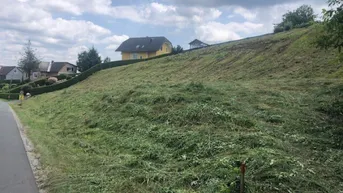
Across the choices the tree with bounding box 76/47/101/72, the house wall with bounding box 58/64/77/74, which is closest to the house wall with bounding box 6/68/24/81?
the house wall with bounding box 58/64/77/74

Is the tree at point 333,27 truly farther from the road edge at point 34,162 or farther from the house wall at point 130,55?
the house wall at point 130,55

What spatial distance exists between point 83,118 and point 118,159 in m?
7.01

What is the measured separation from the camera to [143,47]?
189 ft

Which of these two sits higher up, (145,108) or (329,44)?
(329,44)

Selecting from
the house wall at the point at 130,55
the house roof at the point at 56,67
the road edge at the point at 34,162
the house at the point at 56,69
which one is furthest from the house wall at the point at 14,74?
the road edge at the point at 34,162

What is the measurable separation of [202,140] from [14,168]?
183 inches

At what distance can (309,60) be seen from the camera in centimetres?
1705

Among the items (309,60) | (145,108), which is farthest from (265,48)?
(145,108)

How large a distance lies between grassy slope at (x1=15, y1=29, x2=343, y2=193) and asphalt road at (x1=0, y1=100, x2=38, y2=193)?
452 millimetres

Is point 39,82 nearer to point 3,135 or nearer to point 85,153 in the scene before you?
point 3,135

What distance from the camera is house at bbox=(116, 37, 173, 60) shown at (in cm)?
5713

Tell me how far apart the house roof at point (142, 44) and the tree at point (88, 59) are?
192 inches

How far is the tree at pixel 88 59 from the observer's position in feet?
186

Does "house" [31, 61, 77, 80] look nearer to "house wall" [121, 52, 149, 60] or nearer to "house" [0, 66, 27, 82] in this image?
"house" [0, 66, 27, 82]
